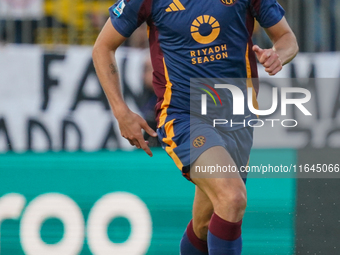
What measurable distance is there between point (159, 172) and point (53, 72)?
7.52ft

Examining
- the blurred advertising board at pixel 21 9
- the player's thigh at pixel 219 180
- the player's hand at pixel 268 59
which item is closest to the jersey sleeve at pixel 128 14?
the player's hand at pixel 268 59

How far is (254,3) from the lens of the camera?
11.6ft

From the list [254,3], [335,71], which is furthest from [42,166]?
[335,71]

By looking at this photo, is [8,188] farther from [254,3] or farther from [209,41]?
[254,3]

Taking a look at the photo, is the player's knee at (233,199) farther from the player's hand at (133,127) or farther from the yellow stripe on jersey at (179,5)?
the yellow stripe on jersey at (179,5)

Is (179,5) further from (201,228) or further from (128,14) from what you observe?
(201,228)

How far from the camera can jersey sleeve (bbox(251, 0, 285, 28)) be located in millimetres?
3540

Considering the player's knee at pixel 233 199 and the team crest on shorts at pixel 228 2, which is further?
the team crest on shorts at pixel 228 2

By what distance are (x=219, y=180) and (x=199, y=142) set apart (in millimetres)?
265

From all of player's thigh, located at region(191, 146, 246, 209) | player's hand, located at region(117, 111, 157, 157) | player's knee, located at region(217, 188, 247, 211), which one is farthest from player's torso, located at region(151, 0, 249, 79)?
player's knee, located at region(217, 188, 247, 211)

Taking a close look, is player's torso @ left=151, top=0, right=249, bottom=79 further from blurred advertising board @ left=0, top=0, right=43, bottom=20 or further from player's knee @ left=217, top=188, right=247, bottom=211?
blurred advertising board @ left=0, top=0, right=43, bottom=20

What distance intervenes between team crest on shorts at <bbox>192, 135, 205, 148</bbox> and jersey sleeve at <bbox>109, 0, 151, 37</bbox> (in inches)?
30.8

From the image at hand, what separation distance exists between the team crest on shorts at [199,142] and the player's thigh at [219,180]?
0.06 meters

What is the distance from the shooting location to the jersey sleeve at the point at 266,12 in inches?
139
